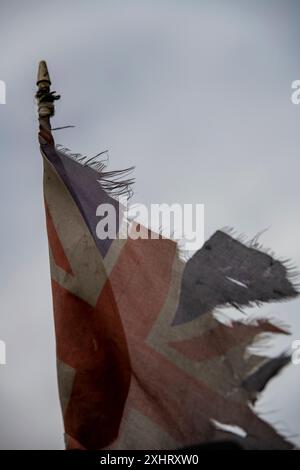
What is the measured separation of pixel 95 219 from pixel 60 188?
1.04 feet

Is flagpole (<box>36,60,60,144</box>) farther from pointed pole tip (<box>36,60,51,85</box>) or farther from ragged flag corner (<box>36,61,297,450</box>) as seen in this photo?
ragged flag corner (<box>36,61,297,450</box>)

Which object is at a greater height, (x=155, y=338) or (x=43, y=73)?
(x=43, y=73)

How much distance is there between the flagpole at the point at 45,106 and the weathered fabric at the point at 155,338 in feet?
1.77

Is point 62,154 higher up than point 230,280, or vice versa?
point 62,154

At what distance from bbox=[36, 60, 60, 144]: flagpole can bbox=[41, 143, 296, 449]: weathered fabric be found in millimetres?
540

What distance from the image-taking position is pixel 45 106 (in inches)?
195

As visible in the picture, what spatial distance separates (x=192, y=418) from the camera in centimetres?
418

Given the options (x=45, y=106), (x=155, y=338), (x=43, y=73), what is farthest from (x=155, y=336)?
(x=43, y=73)

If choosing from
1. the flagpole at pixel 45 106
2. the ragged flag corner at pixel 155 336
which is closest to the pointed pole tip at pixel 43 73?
the flagpole at pixel 45 106

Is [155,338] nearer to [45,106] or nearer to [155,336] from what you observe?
[155,336]

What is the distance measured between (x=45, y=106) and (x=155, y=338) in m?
1.68

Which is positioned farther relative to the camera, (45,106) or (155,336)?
(45,106)
